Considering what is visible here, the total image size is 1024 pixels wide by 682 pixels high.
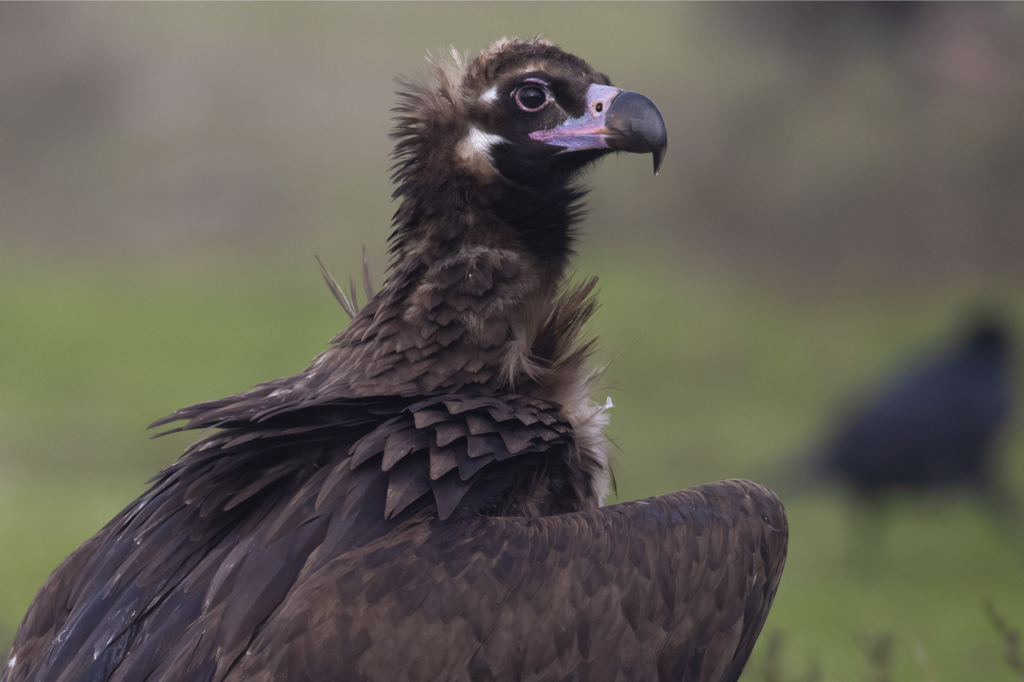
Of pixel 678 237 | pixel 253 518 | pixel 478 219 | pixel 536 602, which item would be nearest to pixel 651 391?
pixel 678 237

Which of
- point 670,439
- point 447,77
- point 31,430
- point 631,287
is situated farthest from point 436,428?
point 631,287

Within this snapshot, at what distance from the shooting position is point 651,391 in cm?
1697

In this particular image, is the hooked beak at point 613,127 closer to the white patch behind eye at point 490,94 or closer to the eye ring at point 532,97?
the eye ring at point 532,97

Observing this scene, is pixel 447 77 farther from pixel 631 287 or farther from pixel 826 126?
Result: pixel 826 126

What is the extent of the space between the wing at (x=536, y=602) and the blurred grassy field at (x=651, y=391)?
628 centimetres

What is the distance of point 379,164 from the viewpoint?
20.8 meters

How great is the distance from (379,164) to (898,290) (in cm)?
989

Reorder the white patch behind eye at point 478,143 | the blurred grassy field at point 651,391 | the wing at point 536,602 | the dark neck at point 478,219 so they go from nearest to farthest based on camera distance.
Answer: the wing at point 536,602
the dark neck at point 478,219
the white patch behind eye at point 478,143
the blurred grassy field at point 651,391

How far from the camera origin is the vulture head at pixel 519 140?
12.0 ft

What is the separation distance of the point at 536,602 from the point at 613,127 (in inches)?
64.5

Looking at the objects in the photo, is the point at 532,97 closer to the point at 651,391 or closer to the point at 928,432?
the point at 928,432

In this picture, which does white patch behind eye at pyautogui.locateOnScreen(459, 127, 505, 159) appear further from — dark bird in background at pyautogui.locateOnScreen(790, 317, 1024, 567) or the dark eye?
dark bird in background at pyautogui.locateOnScreen(790, 317, 1024, 567)

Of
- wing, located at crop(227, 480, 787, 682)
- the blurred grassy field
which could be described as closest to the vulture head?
wing, located at crop(227, 480, 787, 682)

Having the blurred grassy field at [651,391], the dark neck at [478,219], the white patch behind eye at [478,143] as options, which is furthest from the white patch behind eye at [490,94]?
the blurred grassy field at [651,391]
